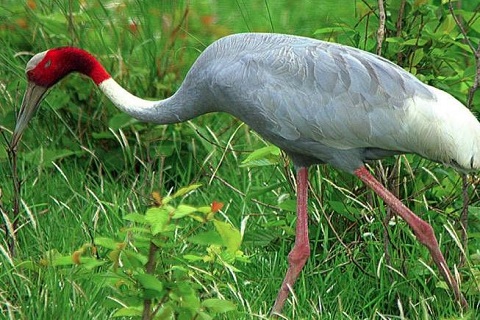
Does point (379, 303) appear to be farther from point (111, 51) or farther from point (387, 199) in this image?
point (111, 51)

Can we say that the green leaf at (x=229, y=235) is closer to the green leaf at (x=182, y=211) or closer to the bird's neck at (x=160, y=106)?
the green leaf at (x=182, y=211)

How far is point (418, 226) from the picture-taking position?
4.82 m

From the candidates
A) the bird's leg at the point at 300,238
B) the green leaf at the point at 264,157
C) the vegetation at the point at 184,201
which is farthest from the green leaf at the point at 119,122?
A: the bird's leg at the point at 300,238

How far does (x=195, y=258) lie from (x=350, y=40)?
5.68ft

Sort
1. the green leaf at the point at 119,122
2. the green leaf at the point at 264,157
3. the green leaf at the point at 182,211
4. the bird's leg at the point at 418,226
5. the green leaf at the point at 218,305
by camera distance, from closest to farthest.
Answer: the green leaf at the point at 182,211
the green leaf at the point at 218,305
the bird's leg at the point at 418,226
the green leaf at the point at 264,157
the green leaf at the point at 119,122

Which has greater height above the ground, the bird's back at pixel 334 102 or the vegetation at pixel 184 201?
the bird's back at pixel 334 102

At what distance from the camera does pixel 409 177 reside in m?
5.29

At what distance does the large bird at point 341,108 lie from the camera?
15.6 ft

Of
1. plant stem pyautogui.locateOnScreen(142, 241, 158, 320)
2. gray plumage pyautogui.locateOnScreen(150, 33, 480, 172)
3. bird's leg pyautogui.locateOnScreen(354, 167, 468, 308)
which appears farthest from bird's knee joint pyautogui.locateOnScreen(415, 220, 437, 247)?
plant stem pyautogui.locateOnScreen(142, 241, 158, 320)

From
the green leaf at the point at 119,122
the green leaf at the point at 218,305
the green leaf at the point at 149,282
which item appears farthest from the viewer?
the green leaf at the point at 119,122

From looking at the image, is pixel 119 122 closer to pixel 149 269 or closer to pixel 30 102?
pixel 30 102

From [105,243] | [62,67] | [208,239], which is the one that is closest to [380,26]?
[62,67]

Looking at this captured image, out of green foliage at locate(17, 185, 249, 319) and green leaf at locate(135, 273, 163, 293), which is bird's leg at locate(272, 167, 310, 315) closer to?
green foliage at locate(17, 185, 249, 319)

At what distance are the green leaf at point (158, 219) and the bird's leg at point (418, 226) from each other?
137cm
